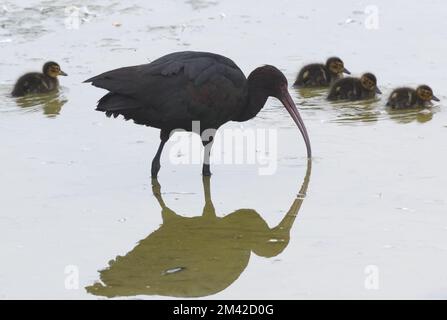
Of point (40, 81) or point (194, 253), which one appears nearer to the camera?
point (194, 253)

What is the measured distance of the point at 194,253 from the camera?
8.75 m

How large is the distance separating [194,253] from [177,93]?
1979mm

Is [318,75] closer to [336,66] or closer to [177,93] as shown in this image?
[336,66]

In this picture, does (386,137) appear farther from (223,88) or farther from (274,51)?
(274,51)

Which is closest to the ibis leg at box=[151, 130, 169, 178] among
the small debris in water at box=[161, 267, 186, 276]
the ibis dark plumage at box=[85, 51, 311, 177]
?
the ibis dark plumage at box=[85, 51, 311, 177]

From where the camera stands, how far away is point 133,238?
9.06 meters

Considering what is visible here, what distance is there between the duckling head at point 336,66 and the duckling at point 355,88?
64 cm

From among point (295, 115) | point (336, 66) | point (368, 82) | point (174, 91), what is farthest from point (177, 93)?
point (336, 66)

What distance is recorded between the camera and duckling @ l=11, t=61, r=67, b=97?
44.3 ft

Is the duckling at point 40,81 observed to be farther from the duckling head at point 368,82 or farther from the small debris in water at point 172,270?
the small debris in water at point 172,270

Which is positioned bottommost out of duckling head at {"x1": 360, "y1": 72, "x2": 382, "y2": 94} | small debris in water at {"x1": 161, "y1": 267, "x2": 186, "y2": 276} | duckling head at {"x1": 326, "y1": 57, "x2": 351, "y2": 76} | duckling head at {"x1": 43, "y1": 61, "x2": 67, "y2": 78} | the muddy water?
small debris in water at {"x1": 161, "y1": 267, "x2": 186, "y2": 276}

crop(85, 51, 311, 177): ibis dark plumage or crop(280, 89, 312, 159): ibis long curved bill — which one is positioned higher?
crop(85, 51, 311, 177): ibis dark plumage

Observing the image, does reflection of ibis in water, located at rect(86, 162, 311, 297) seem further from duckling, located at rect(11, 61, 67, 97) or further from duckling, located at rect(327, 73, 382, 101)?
duckling, located at rect(11, 61, 67, 97)

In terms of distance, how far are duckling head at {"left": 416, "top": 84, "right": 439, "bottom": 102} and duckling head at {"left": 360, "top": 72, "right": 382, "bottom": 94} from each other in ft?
2.20
